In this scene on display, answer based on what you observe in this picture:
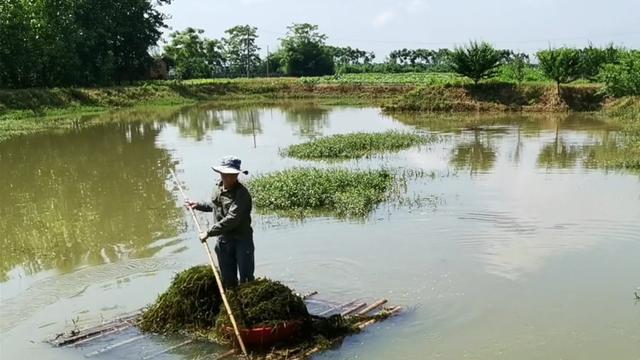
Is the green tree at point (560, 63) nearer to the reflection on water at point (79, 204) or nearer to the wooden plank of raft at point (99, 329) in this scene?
the reflection on water at point (79, 204)

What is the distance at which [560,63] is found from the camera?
108ft

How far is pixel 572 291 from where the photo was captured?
785 centimetres

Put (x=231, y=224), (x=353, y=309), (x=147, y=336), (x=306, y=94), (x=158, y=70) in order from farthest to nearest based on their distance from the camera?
(x=158, y=70)
(x=306, y=94)
(x=353, y=309)
(x=147, y=336)
(x=231, y=224)

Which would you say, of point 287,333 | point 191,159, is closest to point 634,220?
point 287,333

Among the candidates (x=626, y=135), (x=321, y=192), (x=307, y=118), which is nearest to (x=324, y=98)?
(x=307, y=118)

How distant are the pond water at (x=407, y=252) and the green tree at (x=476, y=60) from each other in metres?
16.7

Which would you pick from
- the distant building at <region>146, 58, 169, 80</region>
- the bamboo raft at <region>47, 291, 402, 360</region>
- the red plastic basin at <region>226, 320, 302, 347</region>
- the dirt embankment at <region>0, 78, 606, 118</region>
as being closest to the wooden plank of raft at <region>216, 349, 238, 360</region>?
the bamboo raft at <region>47, 291, 402, 360</region>

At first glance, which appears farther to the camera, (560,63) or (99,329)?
(560,63)

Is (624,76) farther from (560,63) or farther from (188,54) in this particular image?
(188,54)

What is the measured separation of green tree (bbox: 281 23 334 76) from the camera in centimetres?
6638

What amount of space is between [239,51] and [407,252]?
69954mm

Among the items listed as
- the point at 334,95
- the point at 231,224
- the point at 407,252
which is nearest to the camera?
the point at 231,224

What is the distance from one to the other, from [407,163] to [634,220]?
7.20 m

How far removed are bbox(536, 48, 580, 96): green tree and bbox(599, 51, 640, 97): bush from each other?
7.05 feet
